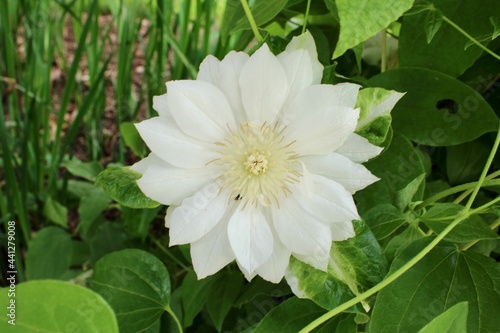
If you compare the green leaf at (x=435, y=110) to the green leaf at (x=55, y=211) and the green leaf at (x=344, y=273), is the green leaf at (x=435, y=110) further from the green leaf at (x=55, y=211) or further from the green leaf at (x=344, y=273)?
the green leaf at (x=55, y=211)

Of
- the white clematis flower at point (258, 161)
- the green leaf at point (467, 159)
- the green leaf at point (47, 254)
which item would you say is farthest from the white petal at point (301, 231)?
the green leaf at point (47, 254)

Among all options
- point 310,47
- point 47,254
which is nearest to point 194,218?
point 310,47

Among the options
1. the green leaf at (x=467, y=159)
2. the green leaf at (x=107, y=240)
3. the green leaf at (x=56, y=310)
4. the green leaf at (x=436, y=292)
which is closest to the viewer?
the green leaf at (x=56, y=310)

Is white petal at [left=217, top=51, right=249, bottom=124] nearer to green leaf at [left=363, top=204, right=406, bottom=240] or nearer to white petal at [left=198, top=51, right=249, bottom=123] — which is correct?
white petal at [left=198, top=51, right=249, bottom=123]

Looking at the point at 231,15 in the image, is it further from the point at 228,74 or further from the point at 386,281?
the point at 386,281

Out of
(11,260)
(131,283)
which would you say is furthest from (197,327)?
(11,260)

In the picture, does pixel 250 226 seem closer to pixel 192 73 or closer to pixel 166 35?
pixel 192 73

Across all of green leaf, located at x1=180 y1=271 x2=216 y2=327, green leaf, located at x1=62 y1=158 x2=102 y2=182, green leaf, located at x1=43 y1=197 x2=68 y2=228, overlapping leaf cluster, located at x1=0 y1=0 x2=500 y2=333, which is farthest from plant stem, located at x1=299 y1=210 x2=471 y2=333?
green leaf, located at x1=43 y1=197 x2=68 y2=228
